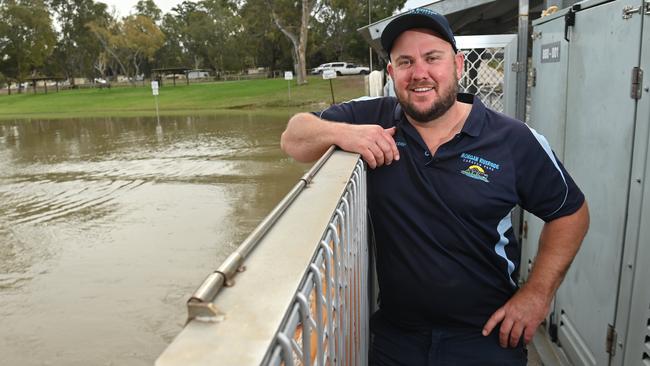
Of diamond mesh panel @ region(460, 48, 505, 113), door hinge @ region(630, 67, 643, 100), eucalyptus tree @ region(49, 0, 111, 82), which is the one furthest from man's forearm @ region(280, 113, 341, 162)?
eucalyptus tree @ region(49, 0, 111, 82)

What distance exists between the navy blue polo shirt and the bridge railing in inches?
10.3

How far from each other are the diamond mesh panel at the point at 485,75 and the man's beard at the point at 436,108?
2553 mm

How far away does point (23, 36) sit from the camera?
64.2 meters

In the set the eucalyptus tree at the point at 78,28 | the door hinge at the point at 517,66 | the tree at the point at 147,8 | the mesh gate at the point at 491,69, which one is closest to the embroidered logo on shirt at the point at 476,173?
the mesh gate at the point at 491,69

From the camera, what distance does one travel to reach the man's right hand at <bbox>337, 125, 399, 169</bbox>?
2254 millimetres

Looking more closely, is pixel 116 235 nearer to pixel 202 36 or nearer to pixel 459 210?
pixel 459 210

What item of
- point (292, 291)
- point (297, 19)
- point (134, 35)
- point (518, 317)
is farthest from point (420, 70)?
point (134, 35)

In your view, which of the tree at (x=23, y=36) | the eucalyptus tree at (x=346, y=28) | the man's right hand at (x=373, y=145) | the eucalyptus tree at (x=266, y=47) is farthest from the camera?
the tree at (x=23, y=36)

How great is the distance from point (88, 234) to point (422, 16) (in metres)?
7.07

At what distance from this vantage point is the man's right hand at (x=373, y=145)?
2.25m

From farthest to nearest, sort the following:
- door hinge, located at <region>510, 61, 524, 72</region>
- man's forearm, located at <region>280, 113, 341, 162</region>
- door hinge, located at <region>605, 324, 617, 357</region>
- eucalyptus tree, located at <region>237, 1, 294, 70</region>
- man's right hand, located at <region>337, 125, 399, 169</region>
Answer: eucalyptus tree, located at <region>237, 1, 294, 70</region> → door hinge, located at <region>510, 61, 524, 72</region> → door hinge, located at <region>605, 324, 617, 357</region> → man's forearm, located at <region>280, 113, 341, 162</region> → man's right hand, located at <region>337, 125, 399, 169</region>

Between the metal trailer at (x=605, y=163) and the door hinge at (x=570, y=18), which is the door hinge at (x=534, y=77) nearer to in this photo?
the metal trailer at (x=605, y=163)

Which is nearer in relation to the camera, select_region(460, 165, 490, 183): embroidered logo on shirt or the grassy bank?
select_region(460, 165, 490, 183): embroidered logo on shirt

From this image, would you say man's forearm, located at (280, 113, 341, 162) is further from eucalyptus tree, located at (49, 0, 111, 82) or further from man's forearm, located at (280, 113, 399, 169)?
eucalyptus tree, located at (49, 0, 111, 82)
